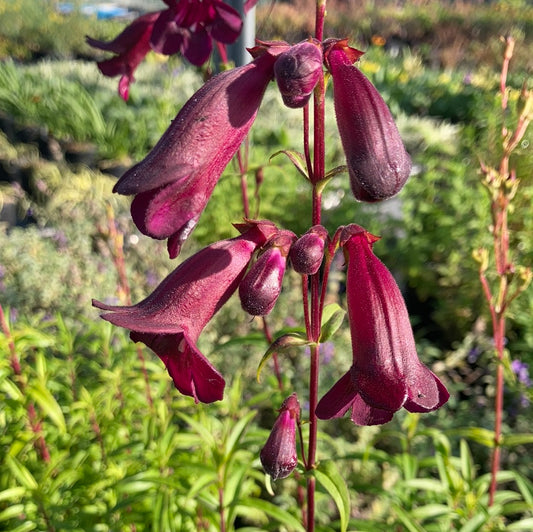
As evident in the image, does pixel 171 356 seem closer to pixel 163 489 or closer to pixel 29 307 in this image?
pixel 163 489

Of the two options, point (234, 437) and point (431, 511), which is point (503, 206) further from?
point (234, 437)

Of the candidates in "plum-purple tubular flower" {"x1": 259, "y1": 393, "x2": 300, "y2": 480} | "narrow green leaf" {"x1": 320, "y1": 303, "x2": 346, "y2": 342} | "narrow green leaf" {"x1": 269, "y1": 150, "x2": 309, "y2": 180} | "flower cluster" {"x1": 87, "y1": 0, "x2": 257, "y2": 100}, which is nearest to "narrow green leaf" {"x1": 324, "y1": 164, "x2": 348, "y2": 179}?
"narrow green leaf" {"x1": 269, "y1": 150, "x2": 309, "y2": 180}

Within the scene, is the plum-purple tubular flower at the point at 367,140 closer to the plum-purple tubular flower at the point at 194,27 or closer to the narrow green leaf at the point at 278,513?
the plum-purple tubular flower at the point at 194,27

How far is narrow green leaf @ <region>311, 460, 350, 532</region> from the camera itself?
93cm

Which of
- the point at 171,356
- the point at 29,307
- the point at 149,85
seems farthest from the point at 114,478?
the point at 149,85

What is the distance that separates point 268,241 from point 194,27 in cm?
74

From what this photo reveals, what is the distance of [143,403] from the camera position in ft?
6.03

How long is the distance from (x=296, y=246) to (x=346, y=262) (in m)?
0.11

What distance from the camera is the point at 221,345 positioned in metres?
1.37

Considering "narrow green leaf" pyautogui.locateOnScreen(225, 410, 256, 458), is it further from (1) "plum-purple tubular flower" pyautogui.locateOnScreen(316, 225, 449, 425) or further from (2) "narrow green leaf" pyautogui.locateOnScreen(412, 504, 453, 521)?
(1) "plum-purple tubular flower" pyautogui.locateOnScreen(316, 225, 449, 425)

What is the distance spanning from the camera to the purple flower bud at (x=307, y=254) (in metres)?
0.77

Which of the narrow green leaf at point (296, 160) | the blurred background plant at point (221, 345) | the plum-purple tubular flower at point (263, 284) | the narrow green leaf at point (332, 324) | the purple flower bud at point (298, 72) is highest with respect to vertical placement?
the purple flower bud at point (298, 72)

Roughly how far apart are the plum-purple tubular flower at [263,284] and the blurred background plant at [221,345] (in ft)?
1.25

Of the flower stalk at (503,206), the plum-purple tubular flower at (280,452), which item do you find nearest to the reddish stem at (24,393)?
the plum-purple tubular flower at (280,452)
